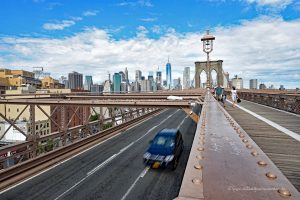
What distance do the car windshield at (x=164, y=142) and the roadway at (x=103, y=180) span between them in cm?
180

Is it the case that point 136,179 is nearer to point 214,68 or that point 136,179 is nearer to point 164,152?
point 164,152

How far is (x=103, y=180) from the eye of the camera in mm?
13648

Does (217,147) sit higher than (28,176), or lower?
higher

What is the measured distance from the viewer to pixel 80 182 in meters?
13.4

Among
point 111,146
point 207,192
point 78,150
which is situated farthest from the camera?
point 111,146

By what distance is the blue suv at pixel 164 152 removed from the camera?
50.5 feet

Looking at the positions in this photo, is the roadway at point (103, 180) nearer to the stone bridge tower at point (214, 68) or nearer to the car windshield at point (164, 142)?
the car windshield at point (164, 142)

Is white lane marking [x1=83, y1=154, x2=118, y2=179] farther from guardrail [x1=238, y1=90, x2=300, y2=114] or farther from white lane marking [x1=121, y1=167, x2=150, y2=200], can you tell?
guardrail [x1=238, y1=90, x2=300, y2=114]

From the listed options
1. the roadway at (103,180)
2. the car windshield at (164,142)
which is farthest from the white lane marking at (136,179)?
the car windshield at (164,142)

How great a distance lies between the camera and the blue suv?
15384mm

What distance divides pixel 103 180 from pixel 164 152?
4612 millimetres

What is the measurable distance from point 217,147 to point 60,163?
16.2m

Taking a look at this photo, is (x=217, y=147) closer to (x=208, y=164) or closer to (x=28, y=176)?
(x=208, y=164)

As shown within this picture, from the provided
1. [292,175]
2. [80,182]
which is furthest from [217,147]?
[80,182]
